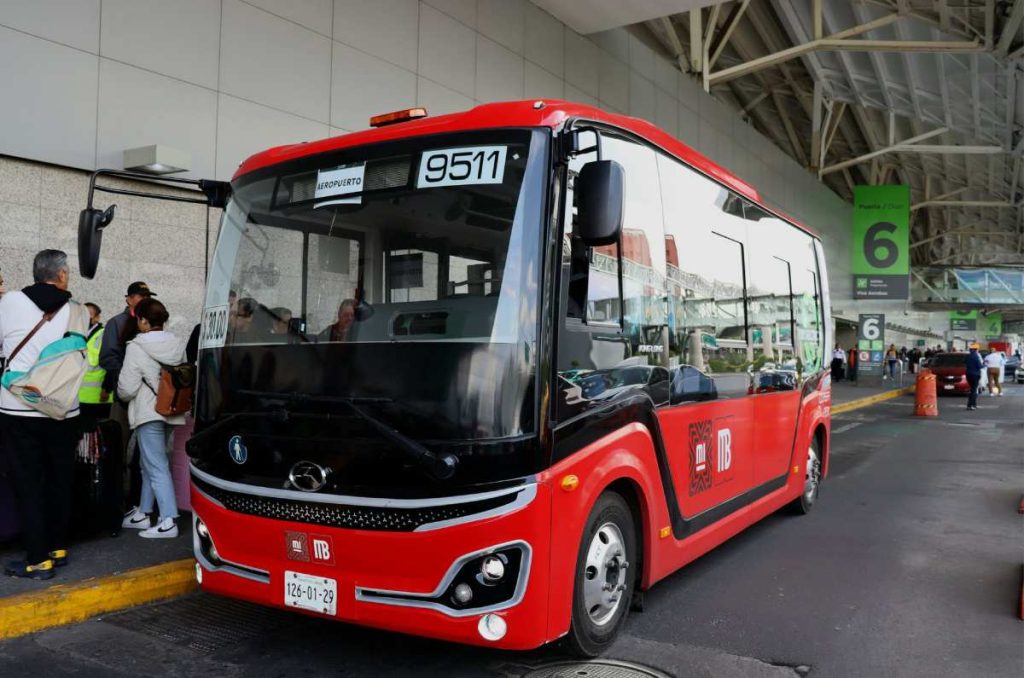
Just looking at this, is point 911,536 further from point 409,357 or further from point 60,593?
point 60,593

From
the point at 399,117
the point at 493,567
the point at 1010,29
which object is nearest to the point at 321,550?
the point at 493,567

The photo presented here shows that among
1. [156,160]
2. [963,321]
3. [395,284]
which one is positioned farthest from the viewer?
[963,321]

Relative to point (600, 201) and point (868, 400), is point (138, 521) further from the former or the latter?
point (868, 400)

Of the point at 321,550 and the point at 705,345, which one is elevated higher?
the point at 705,345

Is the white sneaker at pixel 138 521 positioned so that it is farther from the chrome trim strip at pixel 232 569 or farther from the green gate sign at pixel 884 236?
the green gate sign at pixel 884 236

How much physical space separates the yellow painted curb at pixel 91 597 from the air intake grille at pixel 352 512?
4.67 ft

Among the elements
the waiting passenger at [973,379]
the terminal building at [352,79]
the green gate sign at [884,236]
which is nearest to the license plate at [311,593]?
the terminal building at [352,79]

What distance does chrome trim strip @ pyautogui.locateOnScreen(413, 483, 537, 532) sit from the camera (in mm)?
3492

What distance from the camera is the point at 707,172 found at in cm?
586

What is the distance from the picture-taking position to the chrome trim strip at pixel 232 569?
3969 millimetres

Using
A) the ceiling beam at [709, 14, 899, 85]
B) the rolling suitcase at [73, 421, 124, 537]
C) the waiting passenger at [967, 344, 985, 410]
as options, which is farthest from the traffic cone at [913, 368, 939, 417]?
the rolling suitcase at [73, 421, 124, 537]

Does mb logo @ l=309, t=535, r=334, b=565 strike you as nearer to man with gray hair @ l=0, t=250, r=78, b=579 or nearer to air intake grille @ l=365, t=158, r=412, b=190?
air intake grille @ l=365, t=158, r=412, b=190

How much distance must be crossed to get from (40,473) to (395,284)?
2774 millimetres

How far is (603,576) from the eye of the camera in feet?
13.7
